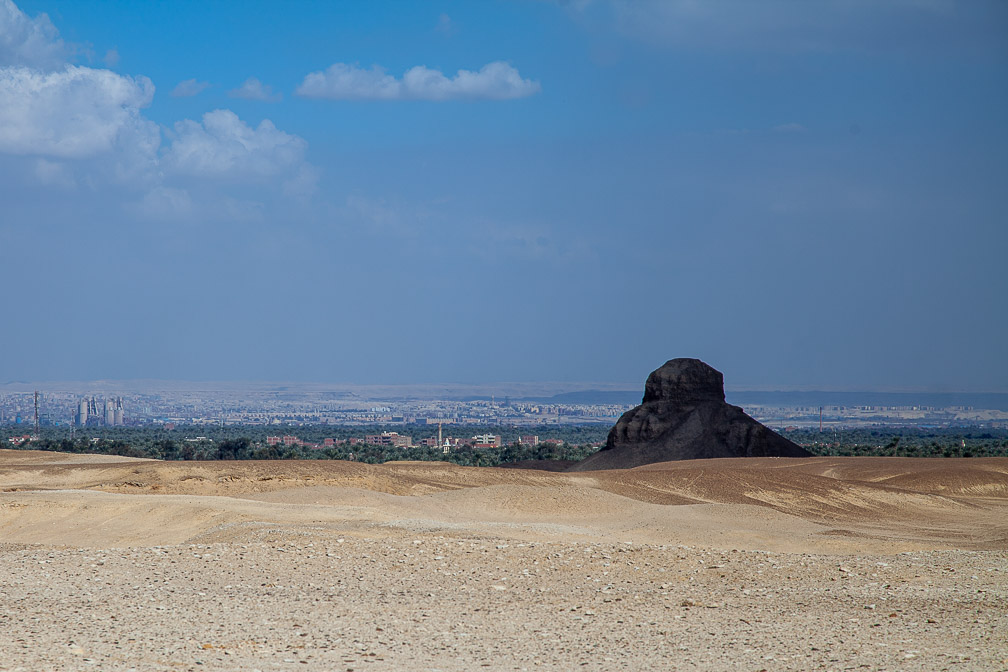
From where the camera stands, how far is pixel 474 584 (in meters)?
12.8

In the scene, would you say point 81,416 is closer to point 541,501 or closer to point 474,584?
point 541,501

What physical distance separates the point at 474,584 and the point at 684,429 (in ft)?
103

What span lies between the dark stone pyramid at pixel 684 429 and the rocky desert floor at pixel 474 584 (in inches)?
658

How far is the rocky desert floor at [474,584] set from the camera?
936 centimetres

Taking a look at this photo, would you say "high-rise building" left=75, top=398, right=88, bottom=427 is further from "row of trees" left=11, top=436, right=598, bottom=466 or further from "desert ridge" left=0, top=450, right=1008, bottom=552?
"desert ridge" left=0, top=450, right=1008, bottom=552

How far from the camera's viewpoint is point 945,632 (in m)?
10.3

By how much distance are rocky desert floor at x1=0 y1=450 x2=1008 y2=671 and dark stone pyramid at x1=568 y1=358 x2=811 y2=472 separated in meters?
16.7

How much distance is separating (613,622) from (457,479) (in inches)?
714

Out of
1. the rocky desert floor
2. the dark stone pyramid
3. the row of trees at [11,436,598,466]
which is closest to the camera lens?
the rocky desert floor

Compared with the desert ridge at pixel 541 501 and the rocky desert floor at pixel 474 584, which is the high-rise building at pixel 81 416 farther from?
the rocky desert floor at pixel 474 584

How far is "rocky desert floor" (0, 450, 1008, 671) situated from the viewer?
368 inches

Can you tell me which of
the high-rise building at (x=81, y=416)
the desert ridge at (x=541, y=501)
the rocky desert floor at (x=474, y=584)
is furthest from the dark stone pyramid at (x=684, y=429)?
the high-rise building at (x=81, y=416)

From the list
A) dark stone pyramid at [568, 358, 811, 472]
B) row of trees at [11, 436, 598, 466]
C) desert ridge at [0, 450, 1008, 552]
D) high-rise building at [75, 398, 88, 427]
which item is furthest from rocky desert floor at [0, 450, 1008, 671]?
high-rise building at [75, 398, 88, 427]

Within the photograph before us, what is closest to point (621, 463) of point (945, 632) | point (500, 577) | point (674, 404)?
point (674, 404)
